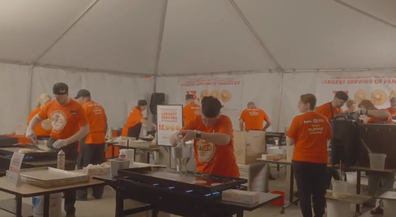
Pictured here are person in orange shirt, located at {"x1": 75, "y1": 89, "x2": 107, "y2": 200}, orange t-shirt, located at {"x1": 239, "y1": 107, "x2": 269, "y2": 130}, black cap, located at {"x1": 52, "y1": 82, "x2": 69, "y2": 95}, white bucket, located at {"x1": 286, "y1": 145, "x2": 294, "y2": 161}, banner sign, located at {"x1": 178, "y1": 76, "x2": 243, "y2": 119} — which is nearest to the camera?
black cap, located at {"x1": 52, "y1": 82, "x2": 69, "y2": 95}

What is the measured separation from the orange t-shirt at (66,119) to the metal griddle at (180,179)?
5.24 feet

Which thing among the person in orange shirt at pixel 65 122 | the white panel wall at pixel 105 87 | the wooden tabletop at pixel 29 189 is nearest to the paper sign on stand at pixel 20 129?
the white panel wall at pixel 105 87

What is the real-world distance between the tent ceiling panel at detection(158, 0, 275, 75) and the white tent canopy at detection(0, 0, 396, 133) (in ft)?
0.06

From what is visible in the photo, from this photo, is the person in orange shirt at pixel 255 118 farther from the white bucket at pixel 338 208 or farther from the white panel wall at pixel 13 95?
the white panel wall at pixel 13 95

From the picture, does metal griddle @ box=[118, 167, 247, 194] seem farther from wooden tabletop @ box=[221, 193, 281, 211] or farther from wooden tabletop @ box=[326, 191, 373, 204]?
wooden tabletop @ box=[326, 191, 373, 204]

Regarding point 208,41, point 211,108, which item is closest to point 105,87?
point 208,41

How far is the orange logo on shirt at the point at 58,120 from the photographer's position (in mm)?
4008

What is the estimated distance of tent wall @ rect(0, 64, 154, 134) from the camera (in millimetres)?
6965

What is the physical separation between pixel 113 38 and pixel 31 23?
1507mm

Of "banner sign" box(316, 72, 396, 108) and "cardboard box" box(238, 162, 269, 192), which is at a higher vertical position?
"banner sign" box(316, 72, 396, 108)

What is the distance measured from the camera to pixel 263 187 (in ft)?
17.4

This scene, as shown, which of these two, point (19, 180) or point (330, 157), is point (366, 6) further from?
A: point (19, 180)

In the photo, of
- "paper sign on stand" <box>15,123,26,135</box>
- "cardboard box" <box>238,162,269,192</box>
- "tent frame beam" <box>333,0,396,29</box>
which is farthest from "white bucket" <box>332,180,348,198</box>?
"paper sign on stand" <box>15,123,26,135</box>

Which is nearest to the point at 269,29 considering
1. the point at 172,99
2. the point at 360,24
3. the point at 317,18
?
the point at 317,18
